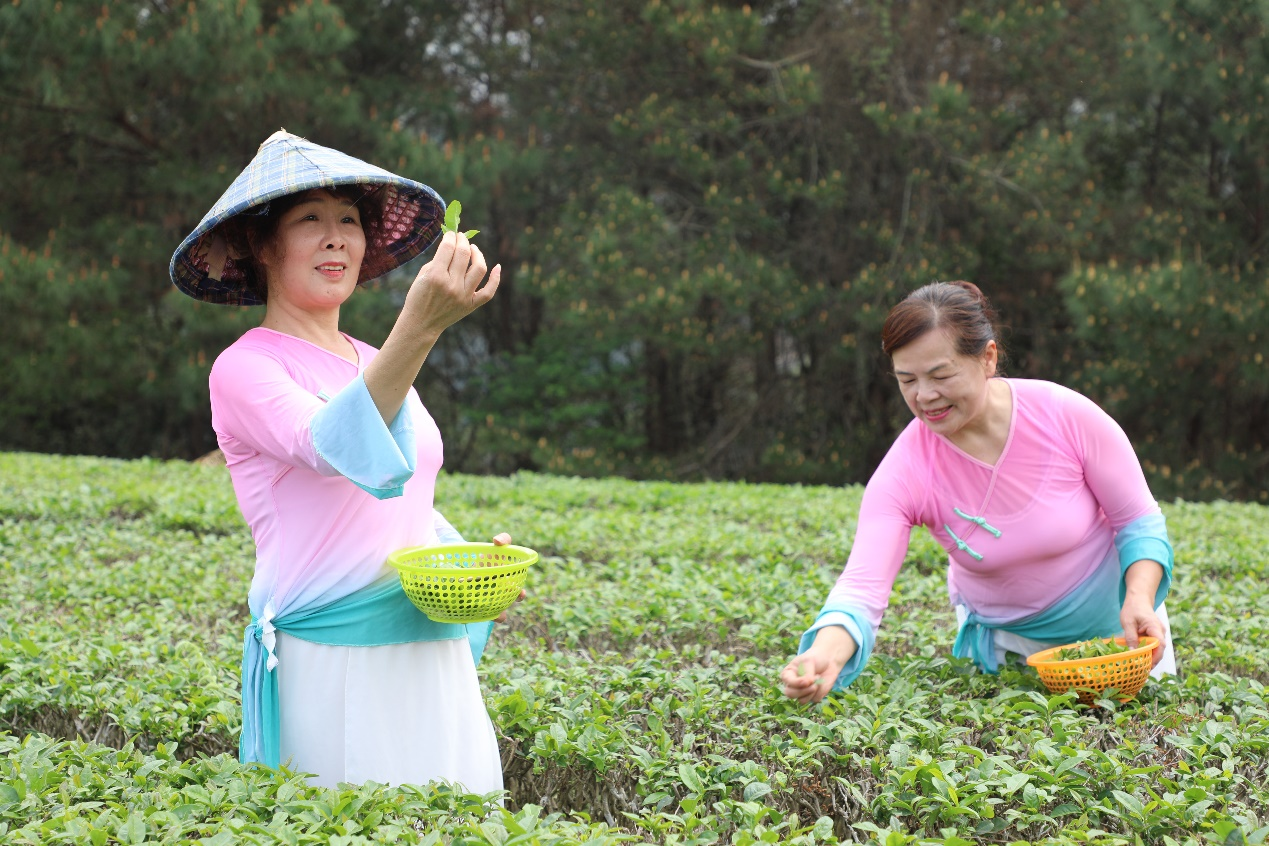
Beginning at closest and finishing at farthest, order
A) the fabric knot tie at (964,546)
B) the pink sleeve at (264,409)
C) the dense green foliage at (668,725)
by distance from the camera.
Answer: the pink sleeve at (264,409), the dense green foliage at (668,725), the fabric knot tie at (964,546)

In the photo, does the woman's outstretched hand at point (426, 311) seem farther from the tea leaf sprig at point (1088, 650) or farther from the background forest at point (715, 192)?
the background forest at point (715, 192)

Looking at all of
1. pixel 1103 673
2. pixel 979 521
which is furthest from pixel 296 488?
pixel 1103 673

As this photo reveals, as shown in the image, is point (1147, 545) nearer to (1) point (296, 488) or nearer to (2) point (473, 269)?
(2) point (473, 269)

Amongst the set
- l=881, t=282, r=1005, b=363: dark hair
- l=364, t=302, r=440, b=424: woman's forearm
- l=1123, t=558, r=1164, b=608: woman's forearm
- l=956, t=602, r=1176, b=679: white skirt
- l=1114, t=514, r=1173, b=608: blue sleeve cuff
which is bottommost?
l=956, t=602, r=1176, b=679: white skirt

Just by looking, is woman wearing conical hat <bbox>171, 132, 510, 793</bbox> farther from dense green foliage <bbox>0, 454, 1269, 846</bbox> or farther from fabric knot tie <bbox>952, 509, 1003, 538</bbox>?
fabric knot tie <bbox>952, 509, 1003, 538</bbox>

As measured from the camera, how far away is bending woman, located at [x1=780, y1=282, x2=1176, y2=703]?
→ 274 cm

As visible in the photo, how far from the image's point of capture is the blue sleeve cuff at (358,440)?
5.97ft

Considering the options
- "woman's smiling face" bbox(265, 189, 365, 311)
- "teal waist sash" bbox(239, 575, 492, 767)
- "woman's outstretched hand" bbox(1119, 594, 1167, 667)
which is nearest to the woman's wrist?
"woman's outstretched hand" bbox(1119, 594, 1167, 667)

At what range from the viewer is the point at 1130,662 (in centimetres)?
265

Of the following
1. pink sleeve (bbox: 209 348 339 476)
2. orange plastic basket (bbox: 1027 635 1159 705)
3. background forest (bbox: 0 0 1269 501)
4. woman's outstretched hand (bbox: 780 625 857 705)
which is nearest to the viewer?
pink sleeve (bbox: 209 348 339 476)

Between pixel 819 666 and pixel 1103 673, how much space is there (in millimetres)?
669

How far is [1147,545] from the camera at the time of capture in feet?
9.23

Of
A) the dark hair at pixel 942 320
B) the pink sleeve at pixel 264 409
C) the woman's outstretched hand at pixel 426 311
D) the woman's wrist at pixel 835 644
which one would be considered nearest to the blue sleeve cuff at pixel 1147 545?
the dark hair at pixel 942 320

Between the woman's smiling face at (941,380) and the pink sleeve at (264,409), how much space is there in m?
1.43
